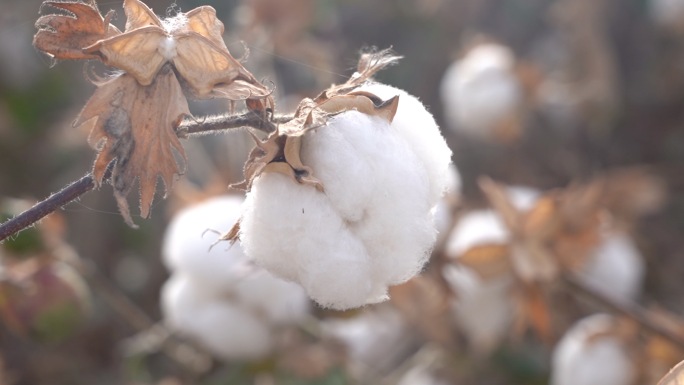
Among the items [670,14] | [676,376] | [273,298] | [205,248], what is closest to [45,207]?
[676,376]

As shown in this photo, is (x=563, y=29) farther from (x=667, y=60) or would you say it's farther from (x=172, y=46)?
(x=172, y=46)

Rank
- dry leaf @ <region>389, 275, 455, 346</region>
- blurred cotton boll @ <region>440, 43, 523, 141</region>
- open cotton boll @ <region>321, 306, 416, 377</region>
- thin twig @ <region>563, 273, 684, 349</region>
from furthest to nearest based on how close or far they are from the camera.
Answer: blurred cotton boll @ <region>440, 43, 523, 141</region> < open cotton boll @ <region>321, 306, 416, 377</region> < dry leaf @ <region>389, 275, 455, 346</region> < thin twig @ <region>563, 273, 684, 349</region>

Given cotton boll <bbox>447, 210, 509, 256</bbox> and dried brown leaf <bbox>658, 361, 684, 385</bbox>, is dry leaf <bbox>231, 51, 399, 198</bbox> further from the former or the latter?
cotton boll <bbox>447, 210, 509, 256</bbox>

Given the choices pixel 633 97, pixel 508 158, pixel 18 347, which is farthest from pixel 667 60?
pixel 18 347

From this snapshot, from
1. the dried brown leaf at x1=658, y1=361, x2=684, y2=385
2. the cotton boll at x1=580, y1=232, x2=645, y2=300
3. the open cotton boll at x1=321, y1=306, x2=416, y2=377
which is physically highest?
the dried brown leaf at x1=658, y1=361, x2=684, y2=385

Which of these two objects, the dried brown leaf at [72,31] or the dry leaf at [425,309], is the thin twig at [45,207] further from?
the dry leaf at [425,309]

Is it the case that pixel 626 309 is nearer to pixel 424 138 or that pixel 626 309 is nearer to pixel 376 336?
pixel 376 336

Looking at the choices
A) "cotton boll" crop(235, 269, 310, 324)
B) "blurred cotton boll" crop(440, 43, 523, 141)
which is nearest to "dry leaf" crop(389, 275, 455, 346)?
"cotton boll" crop(235, 269, 310, 324)
